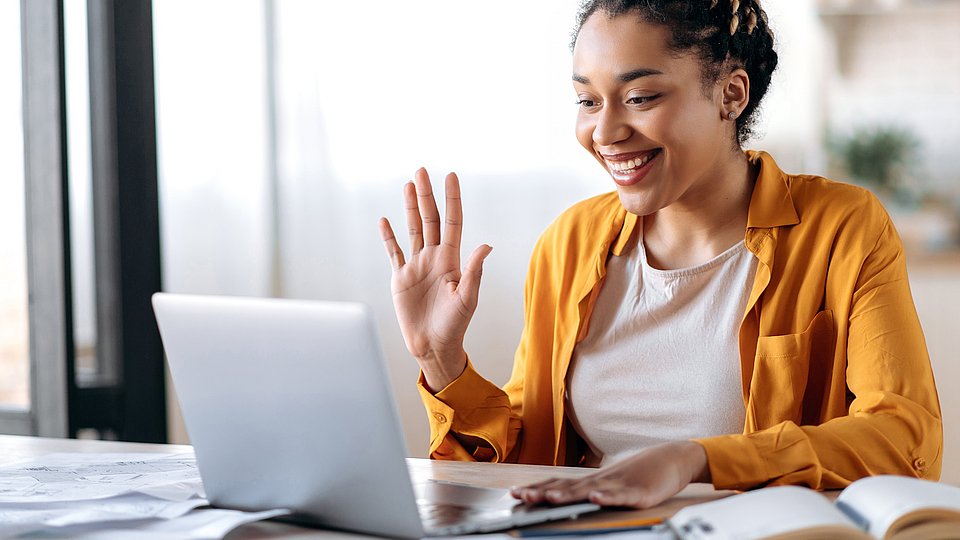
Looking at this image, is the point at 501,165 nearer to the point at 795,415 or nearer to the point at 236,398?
the point at 795,415

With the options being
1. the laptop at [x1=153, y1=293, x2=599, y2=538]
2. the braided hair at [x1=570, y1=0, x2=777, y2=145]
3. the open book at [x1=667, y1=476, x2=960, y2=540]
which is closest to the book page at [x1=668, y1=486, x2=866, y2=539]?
the open book at [x1=667, y1=476, x2=960, y2=540]

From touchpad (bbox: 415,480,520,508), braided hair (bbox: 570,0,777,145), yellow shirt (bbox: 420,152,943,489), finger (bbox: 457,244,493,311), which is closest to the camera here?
touchpad (bbox: 415,480,520,508)

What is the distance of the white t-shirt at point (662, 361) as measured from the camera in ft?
4.84

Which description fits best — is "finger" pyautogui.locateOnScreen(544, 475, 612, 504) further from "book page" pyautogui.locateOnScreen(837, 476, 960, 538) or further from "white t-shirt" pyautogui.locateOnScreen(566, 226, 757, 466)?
"white t-shirt" pyautogui.locateOnScreen(566, 226, 757, 466)

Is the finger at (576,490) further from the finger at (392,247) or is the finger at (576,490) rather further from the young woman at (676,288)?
the finger at (392,247)

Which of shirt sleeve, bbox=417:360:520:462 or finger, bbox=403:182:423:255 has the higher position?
finger, bbox=403:182:423:255

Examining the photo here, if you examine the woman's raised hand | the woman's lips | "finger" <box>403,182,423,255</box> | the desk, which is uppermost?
the woman's lips

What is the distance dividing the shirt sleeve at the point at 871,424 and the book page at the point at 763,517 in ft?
0.57

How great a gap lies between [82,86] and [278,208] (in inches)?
26.4

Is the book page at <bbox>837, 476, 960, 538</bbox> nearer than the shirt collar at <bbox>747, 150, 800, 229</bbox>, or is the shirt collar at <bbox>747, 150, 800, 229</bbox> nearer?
the book page at <bbox>837, 476, 960, 538</bbox>

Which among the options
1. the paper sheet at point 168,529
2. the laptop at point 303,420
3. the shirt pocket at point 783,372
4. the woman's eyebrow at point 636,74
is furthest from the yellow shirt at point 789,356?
the paper sheet at point 168,529

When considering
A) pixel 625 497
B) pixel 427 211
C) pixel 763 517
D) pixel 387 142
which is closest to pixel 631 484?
pixel 625 497

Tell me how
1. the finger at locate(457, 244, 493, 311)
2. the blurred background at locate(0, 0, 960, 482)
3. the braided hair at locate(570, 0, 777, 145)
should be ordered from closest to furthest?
the finger at locate(457, 244, 493, 311), the braided hair at locate(570, 0, 777, 145), the blurred background at locate(0, 0, 960, 482)

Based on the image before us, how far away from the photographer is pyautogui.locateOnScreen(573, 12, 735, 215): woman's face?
1468 millimetres
